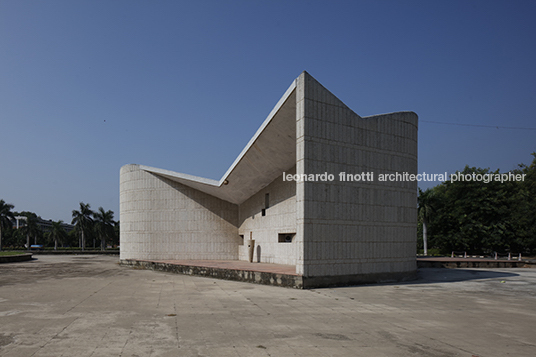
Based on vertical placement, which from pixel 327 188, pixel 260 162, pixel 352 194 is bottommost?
pixel 352 194

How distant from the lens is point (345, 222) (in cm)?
1647

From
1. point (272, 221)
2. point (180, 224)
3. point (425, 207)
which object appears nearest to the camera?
point (272, 221)

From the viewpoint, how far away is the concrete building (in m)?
15.5

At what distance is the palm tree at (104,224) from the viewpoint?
67.8 metres

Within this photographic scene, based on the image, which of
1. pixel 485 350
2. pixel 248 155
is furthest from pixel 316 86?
pixel 485 350

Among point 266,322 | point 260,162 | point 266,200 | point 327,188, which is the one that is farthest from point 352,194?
point 266,200

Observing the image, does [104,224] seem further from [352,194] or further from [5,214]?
[352,194]

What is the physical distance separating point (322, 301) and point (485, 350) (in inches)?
226

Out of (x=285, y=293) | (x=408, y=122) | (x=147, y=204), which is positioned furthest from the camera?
(x=147, y=204)

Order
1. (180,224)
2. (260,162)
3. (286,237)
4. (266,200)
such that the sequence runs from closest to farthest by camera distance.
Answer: (260,162) < (286,237) < (266,200) < (180,224)

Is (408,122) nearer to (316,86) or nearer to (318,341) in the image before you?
(316,86)

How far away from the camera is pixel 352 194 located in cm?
1684

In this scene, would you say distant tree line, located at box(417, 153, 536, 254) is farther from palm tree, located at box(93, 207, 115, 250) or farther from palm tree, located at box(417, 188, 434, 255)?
palm tree, located at box(93, 207, 115, 250)

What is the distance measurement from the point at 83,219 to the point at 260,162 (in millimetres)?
53579
